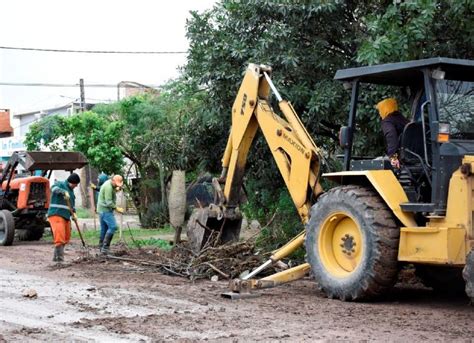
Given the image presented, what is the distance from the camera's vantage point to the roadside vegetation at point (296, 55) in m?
11.1

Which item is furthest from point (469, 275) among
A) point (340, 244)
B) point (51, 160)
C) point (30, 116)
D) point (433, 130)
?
point (30, 116)

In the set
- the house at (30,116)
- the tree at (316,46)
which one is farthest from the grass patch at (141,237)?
the house at (30,116)

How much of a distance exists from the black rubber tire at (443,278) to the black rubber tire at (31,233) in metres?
11.9

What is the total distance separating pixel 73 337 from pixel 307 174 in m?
4.26

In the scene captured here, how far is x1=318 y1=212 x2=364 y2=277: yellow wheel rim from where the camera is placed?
924 centimetres

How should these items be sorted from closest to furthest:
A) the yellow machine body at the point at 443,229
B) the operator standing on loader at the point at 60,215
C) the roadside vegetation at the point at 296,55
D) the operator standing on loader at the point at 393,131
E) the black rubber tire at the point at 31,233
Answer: the yellow machine body at the point at 443,229
the operator standing on loader at the point at 393,131
the roadside vegetation at the point at 296,55
the operator standing on loader at the point at 60,215
the black rubber tire at the point at 31,233

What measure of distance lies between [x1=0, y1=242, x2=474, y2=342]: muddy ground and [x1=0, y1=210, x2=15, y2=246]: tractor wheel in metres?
6.44

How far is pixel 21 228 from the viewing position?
63.2 feet

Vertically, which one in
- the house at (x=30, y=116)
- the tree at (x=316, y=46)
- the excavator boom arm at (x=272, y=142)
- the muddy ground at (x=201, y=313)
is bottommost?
the muddy ground at (x=201, y=313)

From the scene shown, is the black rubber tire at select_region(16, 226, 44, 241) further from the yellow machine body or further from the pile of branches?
the yellow machine body

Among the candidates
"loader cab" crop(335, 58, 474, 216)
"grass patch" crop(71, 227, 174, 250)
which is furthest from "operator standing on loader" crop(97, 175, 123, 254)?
"loader cab" crop(335, 58, 474, 216)

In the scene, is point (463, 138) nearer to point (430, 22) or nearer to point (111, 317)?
point (430, 22)

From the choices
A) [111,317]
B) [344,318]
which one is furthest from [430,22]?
[111,317]

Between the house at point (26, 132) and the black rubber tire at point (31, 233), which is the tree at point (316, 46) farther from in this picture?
the house at point (26, 132)
